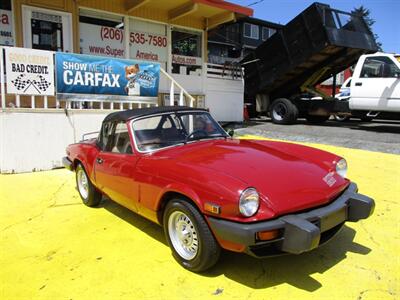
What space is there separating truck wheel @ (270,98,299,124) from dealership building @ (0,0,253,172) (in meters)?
1.29

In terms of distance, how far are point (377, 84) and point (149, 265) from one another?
31.0 feet

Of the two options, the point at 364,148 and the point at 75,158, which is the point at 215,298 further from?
the point at 364,148

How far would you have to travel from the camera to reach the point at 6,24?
9219 mm

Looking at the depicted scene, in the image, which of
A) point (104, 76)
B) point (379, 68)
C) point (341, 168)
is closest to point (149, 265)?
point (341, 168)

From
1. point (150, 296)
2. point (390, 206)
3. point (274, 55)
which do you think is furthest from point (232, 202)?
point (274, 55)

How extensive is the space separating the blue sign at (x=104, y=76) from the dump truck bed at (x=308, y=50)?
5089mm

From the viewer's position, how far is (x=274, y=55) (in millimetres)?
12391

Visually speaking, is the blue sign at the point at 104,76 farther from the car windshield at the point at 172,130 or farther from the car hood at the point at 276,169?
the car hood at the point at 276,169

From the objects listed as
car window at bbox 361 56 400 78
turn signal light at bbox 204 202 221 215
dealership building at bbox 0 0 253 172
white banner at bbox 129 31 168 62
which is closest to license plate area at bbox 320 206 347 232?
turn signal light at bbox 204 202 221 215

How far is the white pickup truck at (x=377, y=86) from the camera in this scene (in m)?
10.1

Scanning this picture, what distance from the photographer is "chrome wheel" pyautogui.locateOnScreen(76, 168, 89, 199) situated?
5087 millimetres

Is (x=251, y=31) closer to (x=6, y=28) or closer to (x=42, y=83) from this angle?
(x=6, y=28)

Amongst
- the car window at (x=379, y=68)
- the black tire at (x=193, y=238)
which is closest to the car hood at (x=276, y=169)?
the black tire at (x=193, y=238)

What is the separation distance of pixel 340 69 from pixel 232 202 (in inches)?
462
